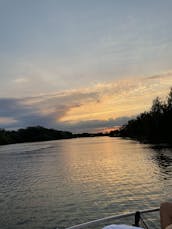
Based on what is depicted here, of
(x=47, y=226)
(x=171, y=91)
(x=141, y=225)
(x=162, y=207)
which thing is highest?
(x=171, y=91)

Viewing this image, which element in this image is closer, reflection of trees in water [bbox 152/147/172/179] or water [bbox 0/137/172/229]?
water [bbox 0/137/172/229]

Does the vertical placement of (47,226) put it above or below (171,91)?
below

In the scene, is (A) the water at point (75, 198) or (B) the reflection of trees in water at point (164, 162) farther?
(B) the reflection of trees in water at point (164, 162)

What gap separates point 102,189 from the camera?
66.3 ft

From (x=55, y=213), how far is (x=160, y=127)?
82.8m

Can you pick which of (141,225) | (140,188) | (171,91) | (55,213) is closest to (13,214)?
(55,213)

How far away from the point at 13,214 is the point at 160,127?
82887mm

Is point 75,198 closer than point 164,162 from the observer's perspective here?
Yes

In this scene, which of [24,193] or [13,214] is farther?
[24,193]

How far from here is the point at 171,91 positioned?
87.5 metres

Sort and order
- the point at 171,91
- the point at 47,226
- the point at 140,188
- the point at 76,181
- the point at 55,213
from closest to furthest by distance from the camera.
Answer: the point at 47,226 → the point at 55,213 → the point at 140,188 → the point at 76,181 → the point at 171,91

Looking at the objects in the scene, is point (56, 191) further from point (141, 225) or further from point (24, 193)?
point (141, 225)

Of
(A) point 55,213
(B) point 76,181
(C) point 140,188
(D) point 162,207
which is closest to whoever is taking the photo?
(D) point 162,207

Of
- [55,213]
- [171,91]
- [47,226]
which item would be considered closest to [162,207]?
[47,226]
